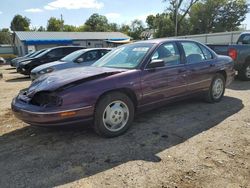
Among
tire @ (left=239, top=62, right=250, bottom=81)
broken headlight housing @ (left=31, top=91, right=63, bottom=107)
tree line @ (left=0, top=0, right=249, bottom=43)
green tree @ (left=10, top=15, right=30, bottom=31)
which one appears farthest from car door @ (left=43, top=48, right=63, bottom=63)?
green tree @ (left=10, top=15, right=30, bottom=31)

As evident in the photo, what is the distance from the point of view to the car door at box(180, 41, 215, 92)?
5.41 metres

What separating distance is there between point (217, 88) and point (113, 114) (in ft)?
10.4

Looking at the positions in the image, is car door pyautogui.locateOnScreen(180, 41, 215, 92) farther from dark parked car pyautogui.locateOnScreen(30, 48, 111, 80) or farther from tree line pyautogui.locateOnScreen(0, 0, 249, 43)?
tree line pyautogui.locateOnScreen(0, 0, 249, 43)

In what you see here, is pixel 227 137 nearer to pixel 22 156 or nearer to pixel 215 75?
pixel 215 75

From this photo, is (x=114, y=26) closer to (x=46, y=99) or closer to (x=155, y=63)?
(x=155, y=63)

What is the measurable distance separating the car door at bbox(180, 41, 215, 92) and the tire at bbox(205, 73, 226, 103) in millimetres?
213

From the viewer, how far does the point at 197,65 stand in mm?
5562

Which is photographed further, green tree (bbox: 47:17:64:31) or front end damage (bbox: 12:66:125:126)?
green tree (bbox: 47:17:64:31)

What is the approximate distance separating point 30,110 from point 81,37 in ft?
127

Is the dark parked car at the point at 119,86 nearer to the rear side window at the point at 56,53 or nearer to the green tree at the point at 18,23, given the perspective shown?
the rear side window at the point at 56,53

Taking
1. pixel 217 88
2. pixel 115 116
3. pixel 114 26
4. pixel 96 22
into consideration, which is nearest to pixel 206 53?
pixel 217 88

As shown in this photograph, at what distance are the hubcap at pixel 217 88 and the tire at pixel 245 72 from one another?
337 cm

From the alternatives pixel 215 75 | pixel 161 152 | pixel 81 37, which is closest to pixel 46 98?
pixel 161 152

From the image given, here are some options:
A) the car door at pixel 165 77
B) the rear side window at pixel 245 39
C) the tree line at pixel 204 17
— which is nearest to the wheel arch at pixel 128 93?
Answer: the car door at pixel 165 77
